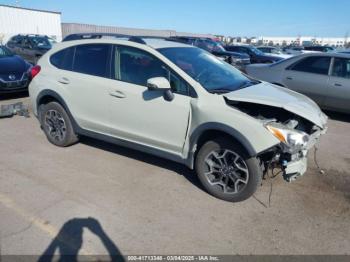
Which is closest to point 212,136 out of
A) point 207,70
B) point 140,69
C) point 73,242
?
point 207,70

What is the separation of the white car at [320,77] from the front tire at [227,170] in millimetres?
4573

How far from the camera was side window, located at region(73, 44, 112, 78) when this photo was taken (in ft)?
14.8

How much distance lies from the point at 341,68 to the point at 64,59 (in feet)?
19.3

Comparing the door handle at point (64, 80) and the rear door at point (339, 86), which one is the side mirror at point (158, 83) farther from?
the rear door at point (339, 86)

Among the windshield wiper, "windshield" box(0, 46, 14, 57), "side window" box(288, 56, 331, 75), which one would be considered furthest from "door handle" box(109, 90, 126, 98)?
"windshield" box(0, 46, 14, 57)

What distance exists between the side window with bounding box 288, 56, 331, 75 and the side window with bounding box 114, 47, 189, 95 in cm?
483

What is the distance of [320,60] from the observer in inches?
291

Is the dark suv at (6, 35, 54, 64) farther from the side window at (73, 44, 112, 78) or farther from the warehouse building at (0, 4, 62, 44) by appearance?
the warehouse building at (0, 4, 62, 44)

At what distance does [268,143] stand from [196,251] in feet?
4.29

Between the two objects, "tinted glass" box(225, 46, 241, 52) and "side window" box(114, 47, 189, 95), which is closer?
"side window" box(114, 47, 189, 95)

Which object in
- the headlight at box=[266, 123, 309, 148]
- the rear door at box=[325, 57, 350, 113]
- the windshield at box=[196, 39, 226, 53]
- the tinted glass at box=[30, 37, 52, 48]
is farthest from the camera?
the windshield at box=[196, 39, 226, 53]

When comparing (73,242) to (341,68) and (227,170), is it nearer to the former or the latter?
(227,170)

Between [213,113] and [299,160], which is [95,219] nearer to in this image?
[213,113]

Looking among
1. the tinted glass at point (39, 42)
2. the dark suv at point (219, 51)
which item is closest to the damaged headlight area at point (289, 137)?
the dark suv at point (219, 51)
